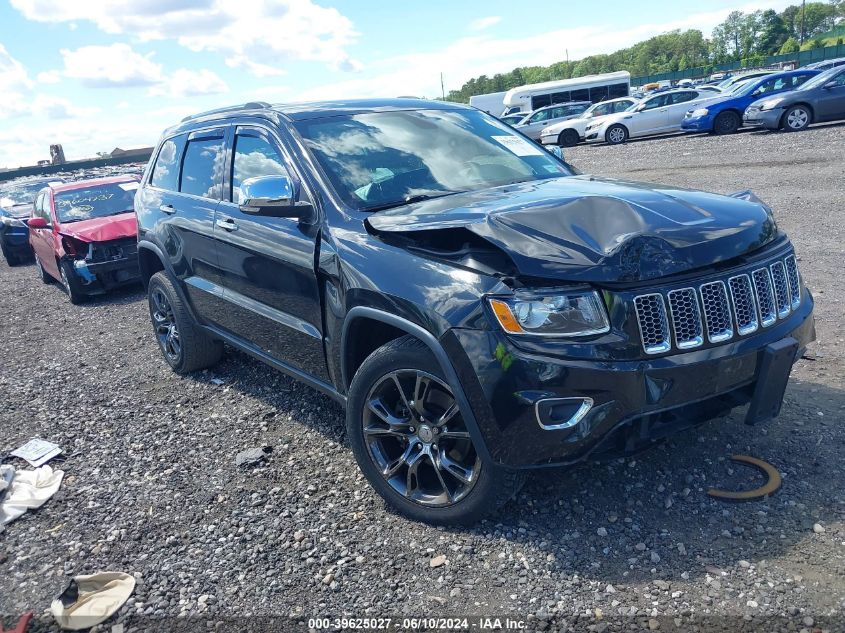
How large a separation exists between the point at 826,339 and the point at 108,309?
26.3ft

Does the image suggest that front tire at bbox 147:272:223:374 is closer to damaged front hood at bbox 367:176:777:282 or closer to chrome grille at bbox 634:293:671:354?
damaged front hood at bbox 367:176:777:282

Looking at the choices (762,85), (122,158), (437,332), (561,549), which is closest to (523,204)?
(437,332)

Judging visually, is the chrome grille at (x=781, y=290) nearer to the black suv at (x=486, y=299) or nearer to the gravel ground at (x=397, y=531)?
the black suv at (x=486, y=299)

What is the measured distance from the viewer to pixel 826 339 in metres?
4.79

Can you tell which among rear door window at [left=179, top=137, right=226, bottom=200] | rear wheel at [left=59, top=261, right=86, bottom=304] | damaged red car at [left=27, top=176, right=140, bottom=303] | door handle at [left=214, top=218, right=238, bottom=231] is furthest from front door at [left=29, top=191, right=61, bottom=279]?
door handle at [left=214, top=218, right=238, bottom=231]

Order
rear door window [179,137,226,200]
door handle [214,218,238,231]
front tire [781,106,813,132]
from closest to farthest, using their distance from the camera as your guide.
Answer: door handle [214,218,238,231]
rear door window [179,137,226,200]
front tire [781,106,813,132]

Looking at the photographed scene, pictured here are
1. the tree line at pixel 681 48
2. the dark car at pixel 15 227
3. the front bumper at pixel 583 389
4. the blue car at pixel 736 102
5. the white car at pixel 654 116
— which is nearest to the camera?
the front bumper at pixel 583 389

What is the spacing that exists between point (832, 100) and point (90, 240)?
1726cm

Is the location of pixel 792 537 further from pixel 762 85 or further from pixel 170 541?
pixel 762 85

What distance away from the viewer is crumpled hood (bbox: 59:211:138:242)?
29.5 ft

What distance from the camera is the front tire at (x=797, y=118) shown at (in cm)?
1747

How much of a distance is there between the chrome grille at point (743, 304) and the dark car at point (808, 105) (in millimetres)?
17311

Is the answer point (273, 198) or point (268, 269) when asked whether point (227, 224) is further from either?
point (273, 198)

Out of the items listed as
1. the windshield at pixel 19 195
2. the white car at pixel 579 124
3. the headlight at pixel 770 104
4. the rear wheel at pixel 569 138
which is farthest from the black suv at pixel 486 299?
the rear wheel at pixel 569 138
